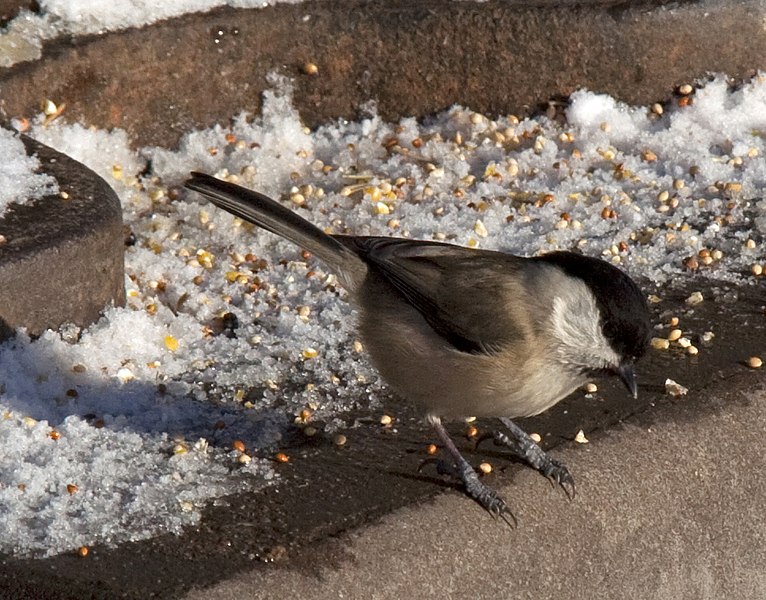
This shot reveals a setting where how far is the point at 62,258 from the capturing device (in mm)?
3904

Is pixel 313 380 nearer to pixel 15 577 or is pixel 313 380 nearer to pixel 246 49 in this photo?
pixel 15 577

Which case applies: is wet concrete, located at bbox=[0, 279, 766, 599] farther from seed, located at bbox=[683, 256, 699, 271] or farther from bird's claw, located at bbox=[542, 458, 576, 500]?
seed, located at bbox=[683, 256, 699, 271]

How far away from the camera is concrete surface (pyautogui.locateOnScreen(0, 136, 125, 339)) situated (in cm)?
382

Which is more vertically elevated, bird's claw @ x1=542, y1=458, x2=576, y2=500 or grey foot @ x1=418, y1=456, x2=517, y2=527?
bird's claw @ x1=542, y1=458, x2=576, y2=500

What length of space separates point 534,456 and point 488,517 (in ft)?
0.88

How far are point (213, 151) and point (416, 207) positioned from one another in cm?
93

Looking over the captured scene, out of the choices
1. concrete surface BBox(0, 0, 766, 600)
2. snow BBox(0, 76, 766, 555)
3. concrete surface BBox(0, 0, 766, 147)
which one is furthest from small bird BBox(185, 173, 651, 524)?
concrete surface BBox(0, 0, 766, 147)

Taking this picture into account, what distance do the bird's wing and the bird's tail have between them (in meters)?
0.05

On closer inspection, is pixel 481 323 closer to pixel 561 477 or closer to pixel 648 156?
pixel 561 477

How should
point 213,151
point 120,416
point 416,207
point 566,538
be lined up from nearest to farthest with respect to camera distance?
point 566,538, point 120,416, point 416,207, point 213,151

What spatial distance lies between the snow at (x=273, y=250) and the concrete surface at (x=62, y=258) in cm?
8

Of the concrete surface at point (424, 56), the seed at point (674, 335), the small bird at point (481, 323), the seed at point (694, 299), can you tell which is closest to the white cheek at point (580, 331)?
the small bird at point (481, 323)

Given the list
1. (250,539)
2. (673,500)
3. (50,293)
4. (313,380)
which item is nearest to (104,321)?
(50,293)

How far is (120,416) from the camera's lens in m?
3.73
